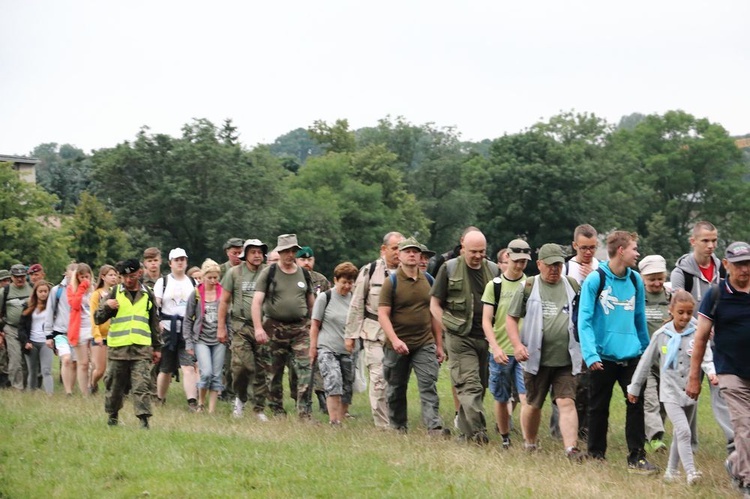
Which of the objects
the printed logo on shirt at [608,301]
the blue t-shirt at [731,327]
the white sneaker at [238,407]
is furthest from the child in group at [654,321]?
the white sneaker at [238,407]

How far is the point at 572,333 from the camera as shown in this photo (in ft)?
36.3

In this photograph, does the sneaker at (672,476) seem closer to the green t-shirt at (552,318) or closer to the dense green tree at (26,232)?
the green t-shirt at (552,318)

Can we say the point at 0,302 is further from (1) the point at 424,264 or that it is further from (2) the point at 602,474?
(2) the point at 602,474

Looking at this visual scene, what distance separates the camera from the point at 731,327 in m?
9.09

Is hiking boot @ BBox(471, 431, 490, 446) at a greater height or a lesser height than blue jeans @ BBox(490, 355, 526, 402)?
lesser

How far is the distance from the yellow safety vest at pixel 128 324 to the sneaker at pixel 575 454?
5130 millimetres

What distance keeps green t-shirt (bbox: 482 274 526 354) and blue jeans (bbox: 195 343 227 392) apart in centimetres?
490

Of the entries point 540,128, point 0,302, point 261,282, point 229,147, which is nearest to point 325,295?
point 261,282

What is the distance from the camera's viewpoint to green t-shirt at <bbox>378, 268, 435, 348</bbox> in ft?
41.8

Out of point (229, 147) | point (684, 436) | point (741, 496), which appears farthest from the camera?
point (229, 147)

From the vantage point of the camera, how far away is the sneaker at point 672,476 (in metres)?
9.76

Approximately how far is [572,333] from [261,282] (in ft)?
15.4

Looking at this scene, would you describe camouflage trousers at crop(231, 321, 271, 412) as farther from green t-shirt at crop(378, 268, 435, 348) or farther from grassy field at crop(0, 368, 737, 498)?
green t-shirt at crop(378, 268, 435, 348)

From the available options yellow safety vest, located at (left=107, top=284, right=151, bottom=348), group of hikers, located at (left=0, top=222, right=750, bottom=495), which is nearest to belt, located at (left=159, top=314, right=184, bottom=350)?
group of hikers, located at (left=0, top=222, right=750, bottom=495)
